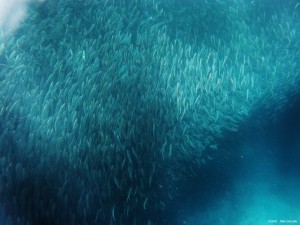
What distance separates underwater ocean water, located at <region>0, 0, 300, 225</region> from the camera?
3377 mm

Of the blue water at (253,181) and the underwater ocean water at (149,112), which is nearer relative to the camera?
the underwater ocean water at (149,112)

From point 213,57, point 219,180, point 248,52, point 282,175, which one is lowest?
point 219,180

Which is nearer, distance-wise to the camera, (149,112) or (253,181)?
(149,112)

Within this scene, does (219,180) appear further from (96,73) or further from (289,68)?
(96,73)

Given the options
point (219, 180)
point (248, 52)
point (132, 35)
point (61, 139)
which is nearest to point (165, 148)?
point (219, 180)

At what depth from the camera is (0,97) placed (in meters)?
3.37

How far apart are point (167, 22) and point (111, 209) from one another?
8.49 feet

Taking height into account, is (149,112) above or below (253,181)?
below

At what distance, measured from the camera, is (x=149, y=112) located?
145 inches

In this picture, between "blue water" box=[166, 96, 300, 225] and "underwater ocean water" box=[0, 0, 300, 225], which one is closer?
"underwater ocean water" box=[0, 0, 300, 225]

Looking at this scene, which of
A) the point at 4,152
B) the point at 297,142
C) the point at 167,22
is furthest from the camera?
the point at 297,142

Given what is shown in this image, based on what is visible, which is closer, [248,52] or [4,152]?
[4,152]

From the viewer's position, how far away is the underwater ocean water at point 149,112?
11.1 feet

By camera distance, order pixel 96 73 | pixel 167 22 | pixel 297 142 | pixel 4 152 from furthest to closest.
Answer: pixel 297 142 < pixel 167 22 < pixel 96 73 < pixel 4 152
